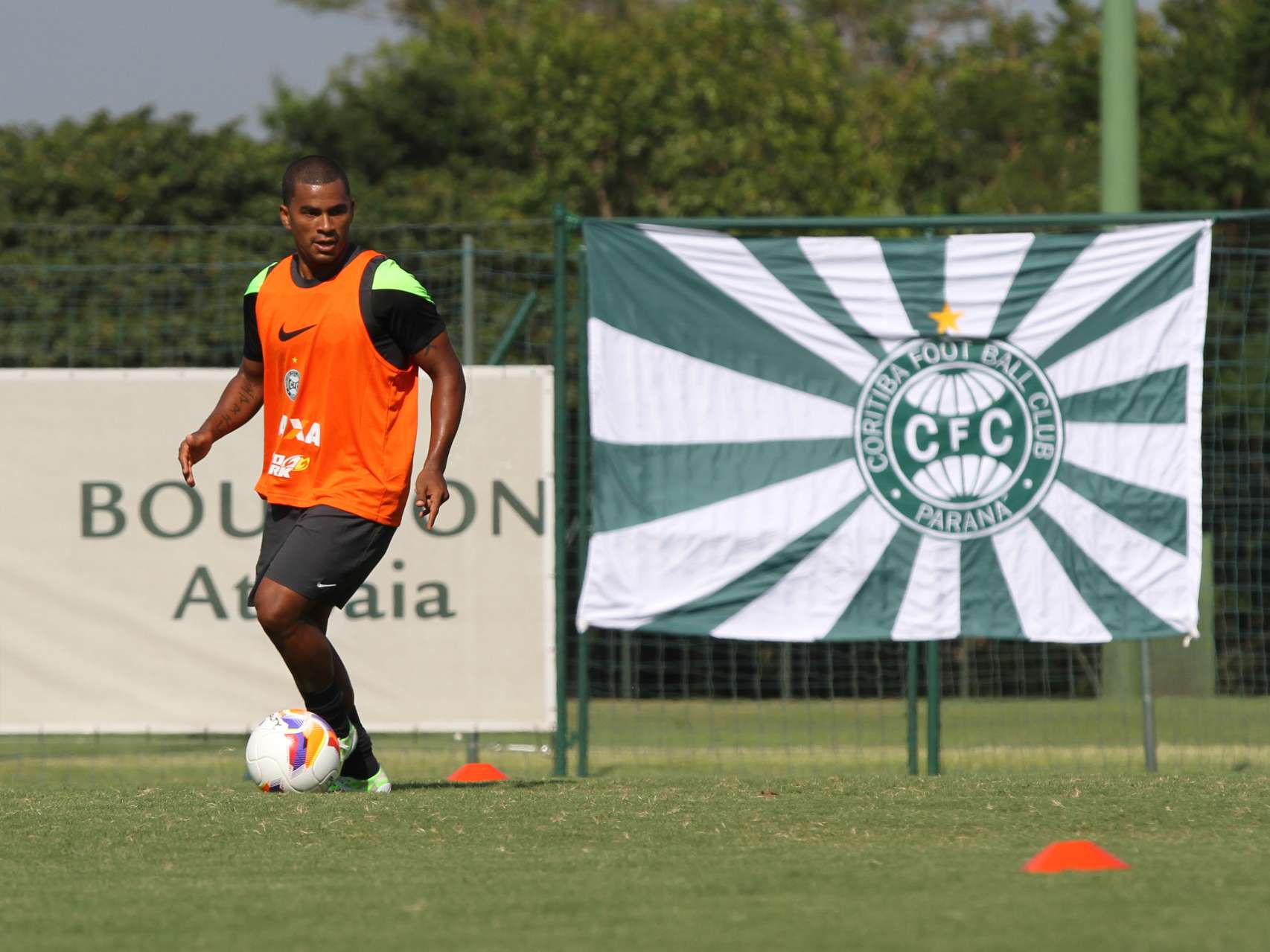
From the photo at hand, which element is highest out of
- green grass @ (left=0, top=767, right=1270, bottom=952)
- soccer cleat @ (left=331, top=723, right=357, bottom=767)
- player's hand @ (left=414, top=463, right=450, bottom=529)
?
player's hand @ (left=414, top=463, right=450, bottom=529)

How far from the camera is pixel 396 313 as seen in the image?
5.70 meters

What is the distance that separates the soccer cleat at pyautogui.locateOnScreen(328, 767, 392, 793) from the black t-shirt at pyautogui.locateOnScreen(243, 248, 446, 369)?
1357 mm

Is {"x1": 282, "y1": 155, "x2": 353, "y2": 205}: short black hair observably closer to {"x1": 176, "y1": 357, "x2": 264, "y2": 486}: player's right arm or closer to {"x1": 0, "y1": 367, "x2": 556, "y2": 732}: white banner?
{"x1": 176, "y1": 357, "x2": 264, "y2": 486}: player's right arm

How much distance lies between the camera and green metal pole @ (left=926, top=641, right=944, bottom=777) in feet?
25.5

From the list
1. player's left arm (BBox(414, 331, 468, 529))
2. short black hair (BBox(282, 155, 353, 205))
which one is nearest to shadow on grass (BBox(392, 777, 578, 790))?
player's left arm (BBox(414, 331, 468, 529))

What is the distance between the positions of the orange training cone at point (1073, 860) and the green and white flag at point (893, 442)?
3396mm

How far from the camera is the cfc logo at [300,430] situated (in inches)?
226

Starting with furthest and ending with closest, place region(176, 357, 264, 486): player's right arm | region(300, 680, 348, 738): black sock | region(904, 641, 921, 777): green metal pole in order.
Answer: region(904, 641, 921, 777): green metal pole < region(176, 357, 264, 486): player's right arm < region(300, 680, 348, 738): black sock

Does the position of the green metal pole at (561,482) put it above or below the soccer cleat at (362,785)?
above

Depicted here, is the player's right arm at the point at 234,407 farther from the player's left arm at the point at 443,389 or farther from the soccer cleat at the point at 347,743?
the soccer cleat at the point at 347,743

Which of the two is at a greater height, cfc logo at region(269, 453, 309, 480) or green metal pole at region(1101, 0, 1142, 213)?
green metal pole at region(1101, 0, 1142, 213)

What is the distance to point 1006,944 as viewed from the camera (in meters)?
3.49

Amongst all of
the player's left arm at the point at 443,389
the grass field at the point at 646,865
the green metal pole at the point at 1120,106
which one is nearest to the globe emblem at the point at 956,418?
the grass field at the point at 646,865

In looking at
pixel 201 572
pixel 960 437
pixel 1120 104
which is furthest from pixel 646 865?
pixel 1120 104
